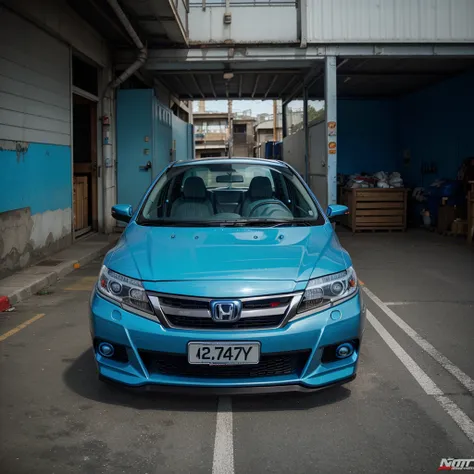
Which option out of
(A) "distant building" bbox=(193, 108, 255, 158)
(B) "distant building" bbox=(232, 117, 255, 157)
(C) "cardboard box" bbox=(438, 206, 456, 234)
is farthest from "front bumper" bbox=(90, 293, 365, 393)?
(B) "distant building" bbox=(232, 117, 255, 157)

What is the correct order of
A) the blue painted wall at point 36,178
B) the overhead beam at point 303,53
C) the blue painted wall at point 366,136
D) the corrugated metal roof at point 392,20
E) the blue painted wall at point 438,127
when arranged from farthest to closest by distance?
1. the blue painted wall at point 366,136
2. the blue painted wall at point 438,127
3. the overhead beam at point 303,53
4. the corrugated metal roof at point 392,20
5. the blue painted wall at point 36,178

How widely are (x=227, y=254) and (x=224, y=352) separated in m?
0.74

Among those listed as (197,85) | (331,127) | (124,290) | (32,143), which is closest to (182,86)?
(197,85)

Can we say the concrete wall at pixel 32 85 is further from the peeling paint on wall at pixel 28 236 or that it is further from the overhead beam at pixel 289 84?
the overhead beam at pixel 289 84

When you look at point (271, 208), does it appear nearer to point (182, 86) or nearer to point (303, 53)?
point (303, 53)

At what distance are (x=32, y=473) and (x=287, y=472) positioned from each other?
1.28 metres

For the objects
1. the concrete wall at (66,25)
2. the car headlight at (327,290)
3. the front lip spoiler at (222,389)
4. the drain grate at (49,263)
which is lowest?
the front lip spoiler at (222,389)

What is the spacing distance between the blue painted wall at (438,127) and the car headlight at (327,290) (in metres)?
12.0

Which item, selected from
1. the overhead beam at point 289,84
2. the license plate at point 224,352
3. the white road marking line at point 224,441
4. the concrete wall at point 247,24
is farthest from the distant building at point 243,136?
the license plate at point 224,352

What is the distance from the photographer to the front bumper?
3.19m

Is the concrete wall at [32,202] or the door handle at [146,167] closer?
the concrete wall at [32,202]

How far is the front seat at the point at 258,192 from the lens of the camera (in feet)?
16.7

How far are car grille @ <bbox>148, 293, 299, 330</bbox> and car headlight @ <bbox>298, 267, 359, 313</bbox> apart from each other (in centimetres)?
12

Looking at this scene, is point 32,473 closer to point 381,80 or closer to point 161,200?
point 161,200
